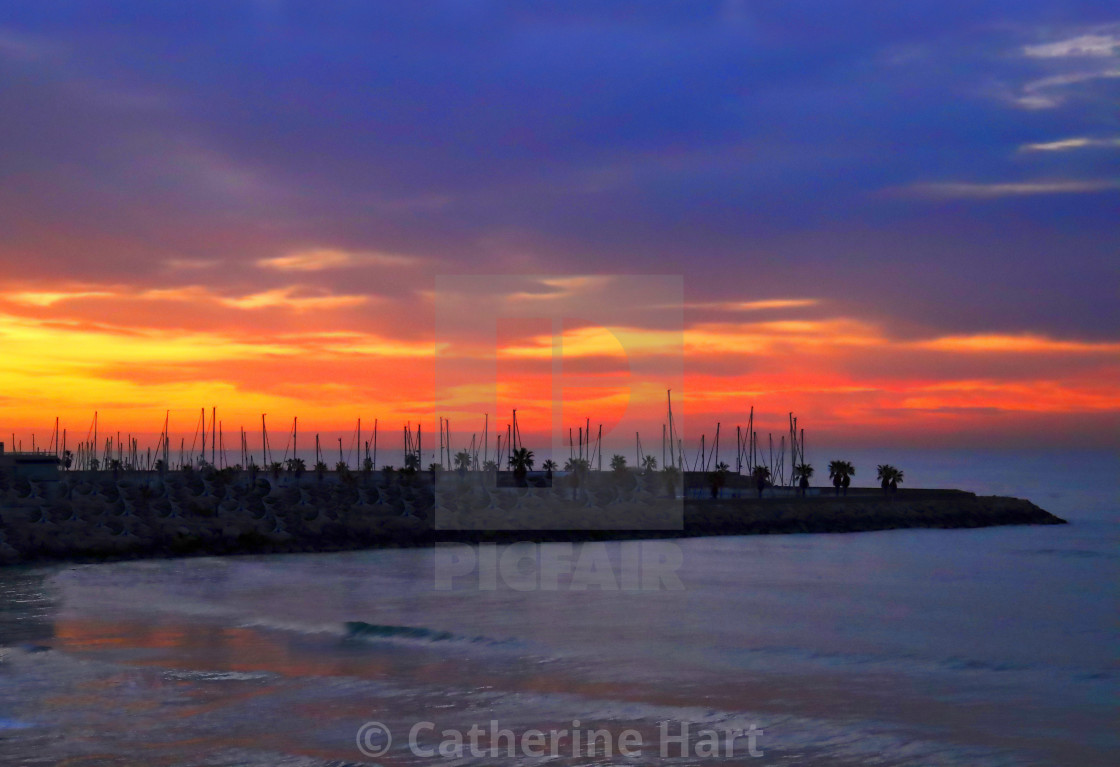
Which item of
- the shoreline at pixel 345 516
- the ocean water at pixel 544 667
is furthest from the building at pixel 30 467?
the ocean water at pixel 544 667

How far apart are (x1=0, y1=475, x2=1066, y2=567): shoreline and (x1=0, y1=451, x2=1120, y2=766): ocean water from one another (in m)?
6.01

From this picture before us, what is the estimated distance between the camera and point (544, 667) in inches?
1208

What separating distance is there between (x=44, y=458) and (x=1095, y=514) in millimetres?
127950

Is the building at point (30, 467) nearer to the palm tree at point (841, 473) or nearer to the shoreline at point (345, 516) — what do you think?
the shoreline at point (345, 516)

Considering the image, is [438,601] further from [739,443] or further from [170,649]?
[739,443]

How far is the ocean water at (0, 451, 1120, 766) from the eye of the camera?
21.3 m

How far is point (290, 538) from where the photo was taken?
71938 mm

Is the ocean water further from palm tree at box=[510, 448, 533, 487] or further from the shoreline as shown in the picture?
palm tree at box=[510, 448, 533, 487]

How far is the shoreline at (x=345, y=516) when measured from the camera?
6494 centimetres

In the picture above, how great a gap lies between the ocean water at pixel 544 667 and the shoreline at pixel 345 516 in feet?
19.7

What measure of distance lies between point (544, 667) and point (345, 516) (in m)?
49.7

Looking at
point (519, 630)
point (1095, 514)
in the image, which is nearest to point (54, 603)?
point (519, 630)

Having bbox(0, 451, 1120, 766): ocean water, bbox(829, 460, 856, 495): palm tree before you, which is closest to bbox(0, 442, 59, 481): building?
bbox(0, 451, 1120, 766): ocean water

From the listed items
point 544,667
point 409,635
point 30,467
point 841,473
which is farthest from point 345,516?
point 841,473
